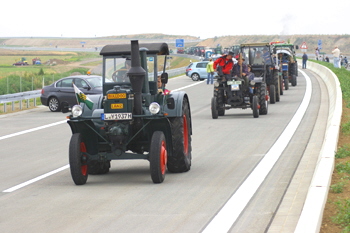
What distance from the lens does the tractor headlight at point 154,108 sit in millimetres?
11125

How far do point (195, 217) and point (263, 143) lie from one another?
7.65 m

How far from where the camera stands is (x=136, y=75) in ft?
36.6

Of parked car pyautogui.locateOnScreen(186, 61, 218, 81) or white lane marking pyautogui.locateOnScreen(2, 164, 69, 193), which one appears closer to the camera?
white lane marking pyautogui.locateOnScreen(2, 164, 69, 193)

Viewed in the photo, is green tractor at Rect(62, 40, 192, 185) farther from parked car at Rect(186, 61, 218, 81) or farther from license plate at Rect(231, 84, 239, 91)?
parked car at Rect(186, 61, 218, 81)

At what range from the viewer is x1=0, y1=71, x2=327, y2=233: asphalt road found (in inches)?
334

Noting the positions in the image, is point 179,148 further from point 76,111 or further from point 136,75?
point 76,111

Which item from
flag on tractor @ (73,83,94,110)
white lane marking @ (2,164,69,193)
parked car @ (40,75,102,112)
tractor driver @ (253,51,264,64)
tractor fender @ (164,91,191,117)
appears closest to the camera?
white lane marking @ (2,164,69,193)

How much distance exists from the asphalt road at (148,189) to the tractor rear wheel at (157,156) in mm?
142

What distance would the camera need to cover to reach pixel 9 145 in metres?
18.2

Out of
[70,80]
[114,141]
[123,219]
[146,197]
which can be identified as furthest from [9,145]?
[70,80]

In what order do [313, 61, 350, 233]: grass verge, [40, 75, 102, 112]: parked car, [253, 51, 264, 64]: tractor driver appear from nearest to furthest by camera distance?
[313, 61, 350, 233]: grass verge < [253, 51, 264, 64]: tractor driver < [40, 75, 102, 112]: parked car

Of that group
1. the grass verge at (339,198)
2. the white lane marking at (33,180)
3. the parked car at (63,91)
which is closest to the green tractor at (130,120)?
the white lane marking at (33,180)

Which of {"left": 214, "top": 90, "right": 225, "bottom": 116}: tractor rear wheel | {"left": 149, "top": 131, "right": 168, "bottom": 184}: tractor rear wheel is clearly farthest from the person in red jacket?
{"left": 149, "top": 131, "right": 168, "bottom": 184}: tractor rear wheel

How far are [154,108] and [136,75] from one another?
58 cm
